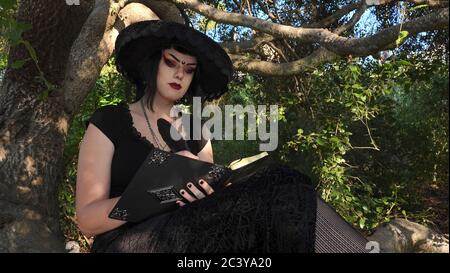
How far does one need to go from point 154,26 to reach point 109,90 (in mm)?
3646

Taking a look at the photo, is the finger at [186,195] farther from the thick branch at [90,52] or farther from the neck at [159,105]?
the thick branch at [90,52]

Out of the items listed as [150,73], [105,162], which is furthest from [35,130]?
[105,162]

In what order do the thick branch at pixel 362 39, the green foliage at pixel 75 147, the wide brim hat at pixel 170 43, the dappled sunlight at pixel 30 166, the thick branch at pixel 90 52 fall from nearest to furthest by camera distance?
the wide brim hat at pixel 170 43 → the thick branch at pixel 362 39 → the dappled sunlight at pixel 30 166 → the thick branch at pixel 90 52 → the green foliage at pixel 75 147

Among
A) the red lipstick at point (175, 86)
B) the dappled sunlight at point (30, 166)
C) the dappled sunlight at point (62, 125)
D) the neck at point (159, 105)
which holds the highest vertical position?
the red lipstick at point (175, 86)

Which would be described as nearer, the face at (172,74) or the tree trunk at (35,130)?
the face at (172,74)

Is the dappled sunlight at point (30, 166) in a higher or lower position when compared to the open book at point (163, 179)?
lower

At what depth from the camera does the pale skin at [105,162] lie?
7.53 feet

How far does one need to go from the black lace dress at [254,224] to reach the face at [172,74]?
0.86m

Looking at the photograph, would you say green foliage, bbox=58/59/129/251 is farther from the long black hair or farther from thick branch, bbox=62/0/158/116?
the long black hair

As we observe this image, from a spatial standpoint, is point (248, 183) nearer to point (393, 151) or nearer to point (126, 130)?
point (126, 130)

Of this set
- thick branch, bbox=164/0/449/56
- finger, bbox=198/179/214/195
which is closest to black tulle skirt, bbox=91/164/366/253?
finger, bbox=198/179/214/195

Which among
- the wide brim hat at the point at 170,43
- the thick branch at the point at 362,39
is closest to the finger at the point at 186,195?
the wide brim hat at the point at 170,43

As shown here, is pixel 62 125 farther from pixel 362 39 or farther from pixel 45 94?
pixel 362 39

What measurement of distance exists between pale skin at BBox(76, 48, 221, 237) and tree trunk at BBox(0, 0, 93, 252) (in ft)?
5.94
